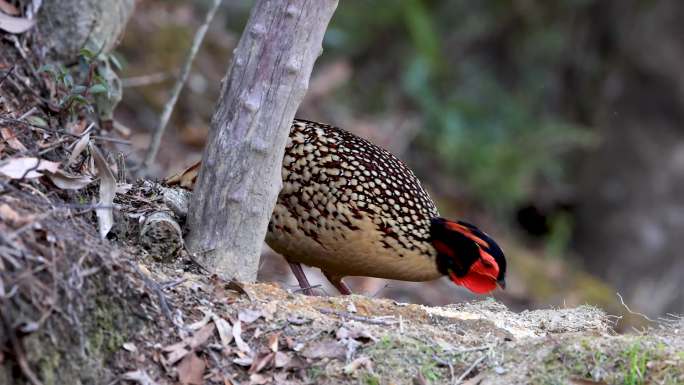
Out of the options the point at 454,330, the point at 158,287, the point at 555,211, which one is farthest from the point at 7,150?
the point at 555,211

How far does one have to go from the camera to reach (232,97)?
4.25 metres

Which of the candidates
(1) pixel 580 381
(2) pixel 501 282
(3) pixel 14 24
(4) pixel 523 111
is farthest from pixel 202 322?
(4) pixel 523 111

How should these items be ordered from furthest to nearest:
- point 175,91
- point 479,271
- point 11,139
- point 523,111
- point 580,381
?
point 523,111, point 175,91, point 479,271, point 11,139, point 580,381

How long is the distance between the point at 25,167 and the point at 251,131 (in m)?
0.98

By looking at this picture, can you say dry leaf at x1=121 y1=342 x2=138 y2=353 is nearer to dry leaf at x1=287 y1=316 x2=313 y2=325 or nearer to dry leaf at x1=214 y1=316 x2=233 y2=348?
dry leaf at x1=214 y1=316 x2=233 y2=348

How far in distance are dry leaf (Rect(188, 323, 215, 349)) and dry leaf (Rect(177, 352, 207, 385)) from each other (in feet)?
0.14

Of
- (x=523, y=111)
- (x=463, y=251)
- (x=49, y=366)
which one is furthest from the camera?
(x=523, y=111)

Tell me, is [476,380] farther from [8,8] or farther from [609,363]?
[8,8]

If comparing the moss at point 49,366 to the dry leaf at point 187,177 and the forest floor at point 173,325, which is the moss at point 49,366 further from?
the dry leaf at point 187,177

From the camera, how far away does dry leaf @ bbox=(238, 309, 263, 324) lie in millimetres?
3770

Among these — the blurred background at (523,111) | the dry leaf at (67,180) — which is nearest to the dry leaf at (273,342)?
the dry leaf at (67,180)

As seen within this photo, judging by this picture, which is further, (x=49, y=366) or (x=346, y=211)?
(x=346, y=211)

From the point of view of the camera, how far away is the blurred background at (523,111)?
9742mm

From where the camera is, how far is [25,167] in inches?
144
